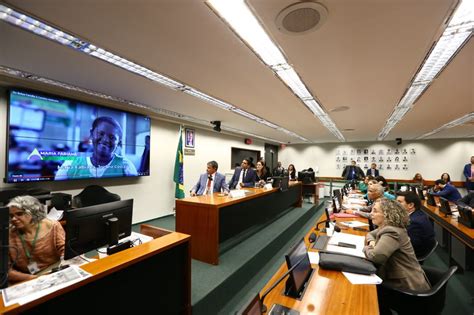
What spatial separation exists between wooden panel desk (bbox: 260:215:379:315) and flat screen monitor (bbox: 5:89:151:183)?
3.83m

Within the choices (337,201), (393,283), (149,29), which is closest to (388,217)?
(393,283)

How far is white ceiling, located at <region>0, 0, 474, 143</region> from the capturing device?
5.54ft

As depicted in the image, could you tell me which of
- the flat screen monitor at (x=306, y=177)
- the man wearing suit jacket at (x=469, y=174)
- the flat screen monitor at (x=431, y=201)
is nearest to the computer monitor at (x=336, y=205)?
the flat screen monitor at (x=431, y=201)

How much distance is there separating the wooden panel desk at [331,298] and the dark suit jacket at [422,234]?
1.35m

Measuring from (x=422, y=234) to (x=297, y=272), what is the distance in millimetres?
1835

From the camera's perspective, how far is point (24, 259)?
1653mm

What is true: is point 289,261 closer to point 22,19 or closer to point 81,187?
point 22,19

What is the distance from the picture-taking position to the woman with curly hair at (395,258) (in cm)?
165

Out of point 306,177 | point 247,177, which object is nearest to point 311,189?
point 306,177

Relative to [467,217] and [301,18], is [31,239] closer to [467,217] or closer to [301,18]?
[301,18]

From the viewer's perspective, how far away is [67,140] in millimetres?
3629

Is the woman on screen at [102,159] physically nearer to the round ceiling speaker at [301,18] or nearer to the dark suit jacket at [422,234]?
the round ceiling speaker at [301,18]

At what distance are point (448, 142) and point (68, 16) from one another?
12928mm

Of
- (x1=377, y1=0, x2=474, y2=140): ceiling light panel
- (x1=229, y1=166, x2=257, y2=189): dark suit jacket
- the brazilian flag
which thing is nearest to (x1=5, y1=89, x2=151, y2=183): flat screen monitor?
the brazilian flag
